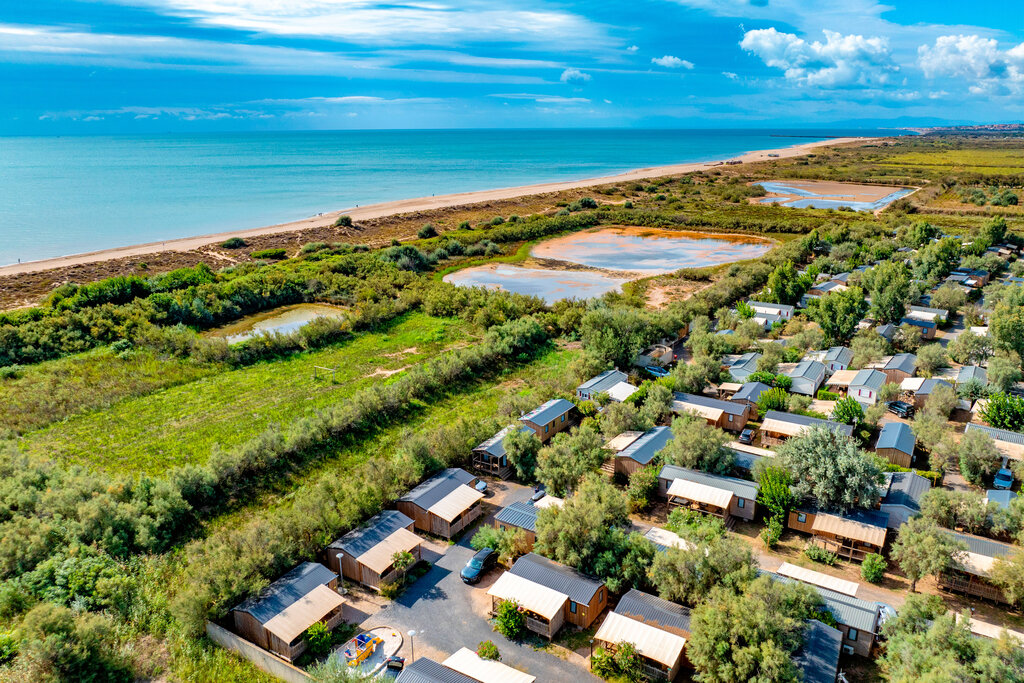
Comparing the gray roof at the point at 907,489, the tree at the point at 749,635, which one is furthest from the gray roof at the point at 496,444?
the gray roof at the point at 907,489

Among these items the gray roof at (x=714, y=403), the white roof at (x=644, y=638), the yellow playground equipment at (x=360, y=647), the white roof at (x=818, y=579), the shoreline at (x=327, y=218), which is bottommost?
the yellow playground equipment at (x=360, y=647)

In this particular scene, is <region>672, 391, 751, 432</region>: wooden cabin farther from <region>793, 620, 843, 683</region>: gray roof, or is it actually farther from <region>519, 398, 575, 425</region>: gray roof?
<region>793, 620, 843, 683</region>: gray roof

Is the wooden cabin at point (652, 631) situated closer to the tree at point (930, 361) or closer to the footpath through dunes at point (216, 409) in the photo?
the footpath through dunes at point (216, 409)

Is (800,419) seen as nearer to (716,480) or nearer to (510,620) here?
(716,480)

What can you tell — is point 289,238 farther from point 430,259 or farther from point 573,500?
point 573,500

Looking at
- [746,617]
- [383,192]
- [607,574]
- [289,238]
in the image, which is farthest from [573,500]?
[383,192]

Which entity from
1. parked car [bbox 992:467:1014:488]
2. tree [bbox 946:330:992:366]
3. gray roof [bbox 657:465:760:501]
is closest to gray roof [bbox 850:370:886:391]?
tree [bbox 946:330:992:366]

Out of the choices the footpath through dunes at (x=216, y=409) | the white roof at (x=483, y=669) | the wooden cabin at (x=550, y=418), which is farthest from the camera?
the wooden cabin at (x=550, y=418)
